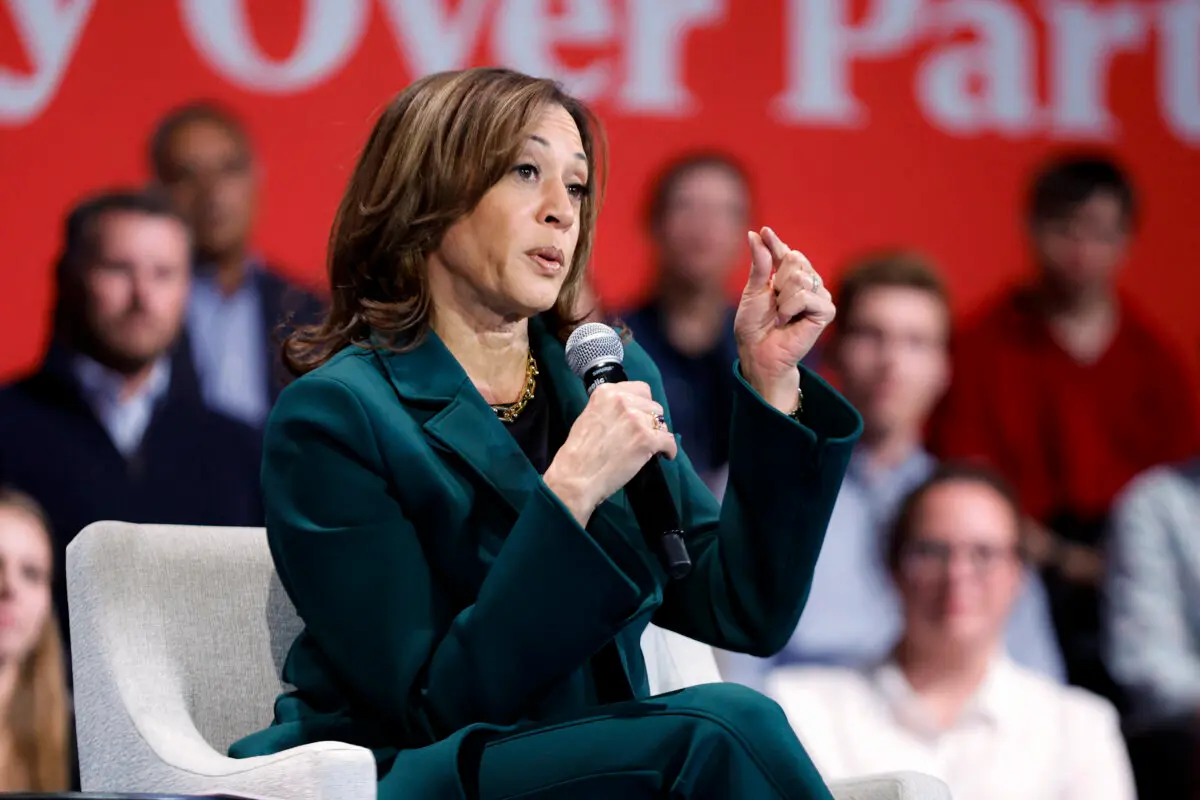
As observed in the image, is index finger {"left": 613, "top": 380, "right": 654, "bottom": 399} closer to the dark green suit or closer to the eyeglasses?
the dark green suit

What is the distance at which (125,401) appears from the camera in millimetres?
3703

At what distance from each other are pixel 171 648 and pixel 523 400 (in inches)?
21.3

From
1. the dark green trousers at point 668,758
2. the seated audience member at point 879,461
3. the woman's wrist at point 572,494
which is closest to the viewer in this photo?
the dark green trousers at point 668,758

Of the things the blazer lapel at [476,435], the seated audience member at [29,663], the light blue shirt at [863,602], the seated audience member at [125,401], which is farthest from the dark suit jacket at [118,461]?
the blazer lapel at [476,435]

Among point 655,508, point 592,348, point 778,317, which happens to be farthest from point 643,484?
point 778,317

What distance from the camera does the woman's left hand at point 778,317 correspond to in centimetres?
187

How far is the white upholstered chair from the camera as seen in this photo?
1.94m

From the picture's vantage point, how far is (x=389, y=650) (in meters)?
1.75

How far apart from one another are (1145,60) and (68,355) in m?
3.03

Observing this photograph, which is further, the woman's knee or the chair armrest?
the chair armrest

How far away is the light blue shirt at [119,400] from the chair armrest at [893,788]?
7.07 ft

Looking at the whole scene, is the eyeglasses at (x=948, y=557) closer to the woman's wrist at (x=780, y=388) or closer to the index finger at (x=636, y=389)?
the woman's wrist at (x=780, y=388)

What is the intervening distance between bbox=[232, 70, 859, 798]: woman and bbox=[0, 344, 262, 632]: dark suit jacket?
1696 mm

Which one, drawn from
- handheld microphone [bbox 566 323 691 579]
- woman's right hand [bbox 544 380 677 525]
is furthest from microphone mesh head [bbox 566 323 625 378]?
woman's right hand [bbox 544 380 677 525]
